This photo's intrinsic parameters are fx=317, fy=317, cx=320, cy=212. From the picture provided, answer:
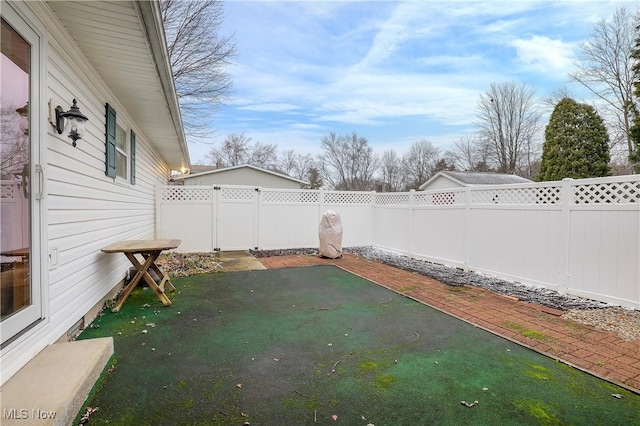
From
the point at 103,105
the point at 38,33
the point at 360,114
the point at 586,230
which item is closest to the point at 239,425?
the point at 38,33

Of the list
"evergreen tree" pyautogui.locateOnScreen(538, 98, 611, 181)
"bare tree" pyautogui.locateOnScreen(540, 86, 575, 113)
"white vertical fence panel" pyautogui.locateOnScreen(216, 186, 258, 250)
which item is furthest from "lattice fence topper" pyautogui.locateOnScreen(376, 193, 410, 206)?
"bare tree" pyautogui.locateOnScreen(540, 86, 575, 113)

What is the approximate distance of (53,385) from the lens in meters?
1.77

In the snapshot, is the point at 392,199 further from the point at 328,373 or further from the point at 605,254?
the point at 328,373

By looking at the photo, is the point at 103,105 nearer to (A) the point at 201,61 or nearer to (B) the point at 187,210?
(B) the point at 187,210

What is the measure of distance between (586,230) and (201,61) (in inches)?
486

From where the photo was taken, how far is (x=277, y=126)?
2850 centimetres

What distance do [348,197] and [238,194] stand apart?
3.17 metres

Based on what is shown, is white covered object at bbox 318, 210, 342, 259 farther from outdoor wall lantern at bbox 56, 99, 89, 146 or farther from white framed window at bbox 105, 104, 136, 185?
outdoor wall lantern at bbox 56, 99, 89, 146

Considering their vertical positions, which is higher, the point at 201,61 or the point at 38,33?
the point at 201,61

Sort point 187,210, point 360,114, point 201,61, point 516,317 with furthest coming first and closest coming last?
point 360,114 < point 201,61 < point 187,210 < point 516,317

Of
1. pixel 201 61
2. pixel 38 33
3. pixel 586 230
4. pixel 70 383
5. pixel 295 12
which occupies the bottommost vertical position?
pixel 70 383

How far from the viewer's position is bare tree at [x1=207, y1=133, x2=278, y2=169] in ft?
98.9

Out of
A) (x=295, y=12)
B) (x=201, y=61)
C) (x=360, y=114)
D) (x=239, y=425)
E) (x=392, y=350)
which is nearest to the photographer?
(x=239, y=425)

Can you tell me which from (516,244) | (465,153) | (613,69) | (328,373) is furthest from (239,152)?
(328,373)
